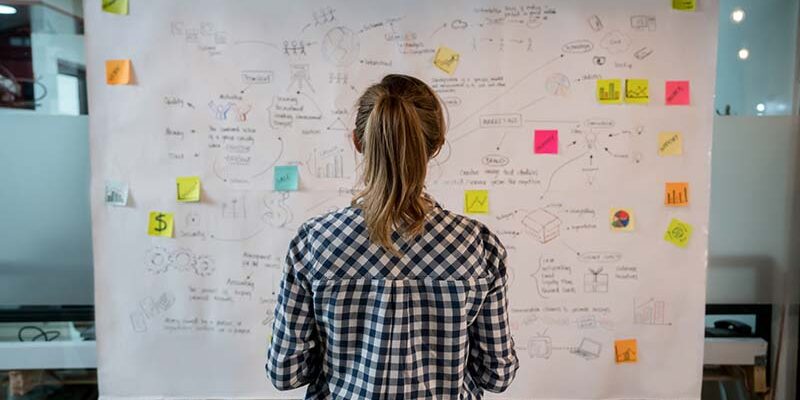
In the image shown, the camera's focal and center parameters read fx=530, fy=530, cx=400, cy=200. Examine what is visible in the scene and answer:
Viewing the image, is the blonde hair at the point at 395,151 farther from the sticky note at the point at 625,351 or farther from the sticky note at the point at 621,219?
the sticky note at the point at 625,351

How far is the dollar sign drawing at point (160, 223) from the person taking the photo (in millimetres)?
1812

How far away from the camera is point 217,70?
1.77 meters

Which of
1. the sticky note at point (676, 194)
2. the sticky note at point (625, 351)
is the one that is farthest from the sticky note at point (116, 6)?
the sticky note at point (625, 351)

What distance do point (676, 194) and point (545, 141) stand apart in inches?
19.2

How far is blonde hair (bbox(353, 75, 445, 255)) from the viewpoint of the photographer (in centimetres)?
93

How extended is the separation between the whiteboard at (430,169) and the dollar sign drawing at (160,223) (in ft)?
0.13

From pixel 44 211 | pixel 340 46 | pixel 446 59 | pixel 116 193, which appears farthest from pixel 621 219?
pixel 44 211

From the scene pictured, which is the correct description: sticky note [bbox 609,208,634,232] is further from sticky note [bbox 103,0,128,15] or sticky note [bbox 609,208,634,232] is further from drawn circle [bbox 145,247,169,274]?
sticky note [bbox 103,0,128,15]

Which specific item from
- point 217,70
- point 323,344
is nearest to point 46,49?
point 217,70

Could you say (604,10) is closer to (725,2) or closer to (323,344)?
(725,2)

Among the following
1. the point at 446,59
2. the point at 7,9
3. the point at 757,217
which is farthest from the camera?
the point at 757,217

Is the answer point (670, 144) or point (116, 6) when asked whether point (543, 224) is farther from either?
point (116, 6)

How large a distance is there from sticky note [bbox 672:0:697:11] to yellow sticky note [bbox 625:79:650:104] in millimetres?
262

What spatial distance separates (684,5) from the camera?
1.76 meters
